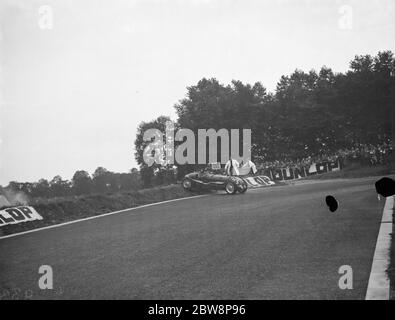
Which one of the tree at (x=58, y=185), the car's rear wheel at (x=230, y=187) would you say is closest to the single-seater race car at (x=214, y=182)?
the car's rear wheel at (x=230, y=187)

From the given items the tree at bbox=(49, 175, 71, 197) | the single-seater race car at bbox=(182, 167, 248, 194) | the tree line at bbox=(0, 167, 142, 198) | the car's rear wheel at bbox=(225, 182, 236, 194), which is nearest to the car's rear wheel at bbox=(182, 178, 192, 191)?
the single-seater race car at bbox=(182, 167, 248, 194)

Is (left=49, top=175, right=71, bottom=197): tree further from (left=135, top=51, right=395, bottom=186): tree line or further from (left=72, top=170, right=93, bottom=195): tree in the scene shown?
(left=135, top=51, right=395, bottom=186): tree line

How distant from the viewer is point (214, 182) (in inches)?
654

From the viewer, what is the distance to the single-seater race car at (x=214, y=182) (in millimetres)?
16188

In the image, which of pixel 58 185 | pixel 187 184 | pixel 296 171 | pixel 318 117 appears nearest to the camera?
pixel 187 184

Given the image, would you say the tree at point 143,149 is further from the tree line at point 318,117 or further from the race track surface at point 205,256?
the race track surface at point 205,256

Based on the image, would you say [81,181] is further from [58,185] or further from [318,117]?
[318,117]

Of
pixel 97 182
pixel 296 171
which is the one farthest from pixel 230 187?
pixel 97 182

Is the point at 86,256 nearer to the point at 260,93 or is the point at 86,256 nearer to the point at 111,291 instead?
the point at 111,291

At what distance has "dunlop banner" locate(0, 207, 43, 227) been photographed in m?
9.58

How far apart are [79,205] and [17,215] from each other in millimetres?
2746

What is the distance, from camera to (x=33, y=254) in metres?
6.08
